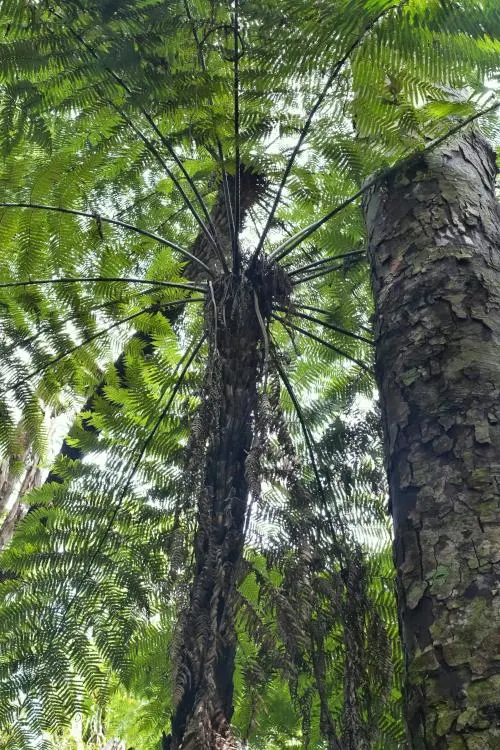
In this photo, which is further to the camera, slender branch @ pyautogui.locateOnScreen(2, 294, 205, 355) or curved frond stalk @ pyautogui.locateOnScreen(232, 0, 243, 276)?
slender branch @ pyautogui.locateOnScreen(2, 294, 205, 355)

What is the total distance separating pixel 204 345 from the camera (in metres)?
2.84

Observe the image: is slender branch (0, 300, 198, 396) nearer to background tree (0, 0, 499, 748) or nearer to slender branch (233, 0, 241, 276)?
Result: background tree (0, 0, 499, 748)

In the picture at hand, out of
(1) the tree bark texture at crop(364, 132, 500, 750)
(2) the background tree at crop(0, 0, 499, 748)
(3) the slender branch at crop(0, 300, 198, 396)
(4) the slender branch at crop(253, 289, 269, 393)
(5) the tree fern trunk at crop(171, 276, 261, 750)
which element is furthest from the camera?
(3) the slender branch at crop(0, 300, 198, 396)

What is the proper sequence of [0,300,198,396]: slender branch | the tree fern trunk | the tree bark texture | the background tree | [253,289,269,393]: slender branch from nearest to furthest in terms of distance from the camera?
1. the tree bark texture
2. the tree fern trunk
3. the background tree
4. [253,289,269,393]: slender branch
5. [0,300,198,396]: slender branch

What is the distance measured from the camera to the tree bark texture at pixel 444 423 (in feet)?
3.61

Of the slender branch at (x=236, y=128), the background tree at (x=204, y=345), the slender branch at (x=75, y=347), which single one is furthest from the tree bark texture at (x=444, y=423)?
the slender branch at (x=75, y=347)

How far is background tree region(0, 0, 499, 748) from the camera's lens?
5.57ft

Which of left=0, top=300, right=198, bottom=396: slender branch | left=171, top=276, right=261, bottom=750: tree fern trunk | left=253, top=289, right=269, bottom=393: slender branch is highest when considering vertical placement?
left=0, top=300, right=198, bottom=396: slender branch

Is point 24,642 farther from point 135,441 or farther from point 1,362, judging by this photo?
point 1,362

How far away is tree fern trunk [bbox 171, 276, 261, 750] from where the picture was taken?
147 centimetres

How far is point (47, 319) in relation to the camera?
272cm

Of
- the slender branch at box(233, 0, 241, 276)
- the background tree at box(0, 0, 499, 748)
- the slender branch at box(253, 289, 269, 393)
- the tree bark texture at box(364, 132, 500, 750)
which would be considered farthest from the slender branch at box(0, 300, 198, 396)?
the tree bark texture at box(364, 132, 500, 750)

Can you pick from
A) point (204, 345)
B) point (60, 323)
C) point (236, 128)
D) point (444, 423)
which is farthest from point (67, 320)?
point (444, 423)

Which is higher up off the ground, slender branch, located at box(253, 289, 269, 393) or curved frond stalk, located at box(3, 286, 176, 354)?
curved frond stalk, located at box(3, 286, 176, 354)
